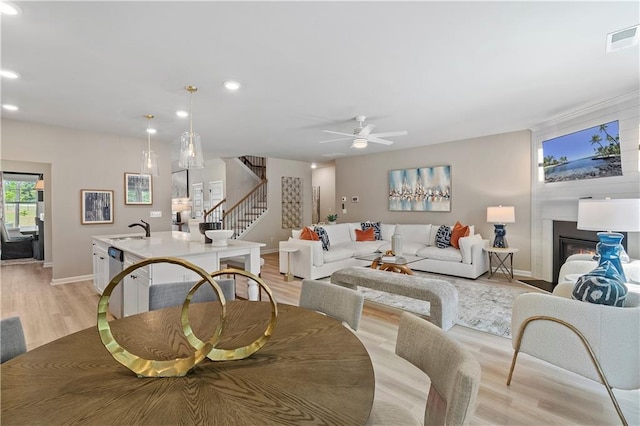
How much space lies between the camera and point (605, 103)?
3758 millimetres

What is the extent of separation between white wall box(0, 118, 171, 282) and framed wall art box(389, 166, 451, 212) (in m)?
5.32

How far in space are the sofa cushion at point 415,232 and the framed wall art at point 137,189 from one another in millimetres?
5053

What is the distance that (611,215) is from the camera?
8.64 ft

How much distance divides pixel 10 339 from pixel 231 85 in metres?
2.74

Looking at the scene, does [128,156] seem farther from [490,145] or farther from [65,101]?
[490,145]

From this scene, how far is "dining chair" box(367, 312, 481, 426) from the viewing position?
0.80 meters

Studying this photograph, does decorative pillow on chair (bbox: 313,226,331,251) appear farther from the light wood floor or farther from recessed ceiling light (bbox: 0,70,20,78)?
recessed ceiling light (bbox: 0,70,20,78)

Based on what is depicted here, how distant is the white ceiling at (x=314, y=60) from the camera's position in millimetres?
2045

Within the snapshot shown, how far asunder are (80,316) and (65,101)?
2595mm

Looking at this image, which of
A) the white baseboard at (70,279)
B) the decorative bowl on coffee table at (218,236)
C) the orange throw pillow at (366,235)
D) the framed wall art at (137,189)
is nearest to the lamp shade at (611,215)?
the decorative bowl on coffee table at (218,236)

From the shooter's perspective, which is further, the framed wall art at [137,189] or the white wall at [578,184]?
the framed wall art at [137,189]

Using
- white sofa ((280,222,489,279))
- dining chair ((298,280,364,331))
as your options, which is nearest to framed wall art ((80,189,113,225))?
white sofa ((280,222,489,279))

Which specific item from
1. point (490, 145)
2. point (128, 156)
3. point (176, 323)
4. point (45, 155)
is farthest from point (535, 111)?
point (45, 155)

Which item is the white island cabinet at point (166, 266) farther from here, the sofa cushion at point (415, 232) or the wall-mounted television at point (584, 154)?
the wall-mounted television at point (584, 154)
